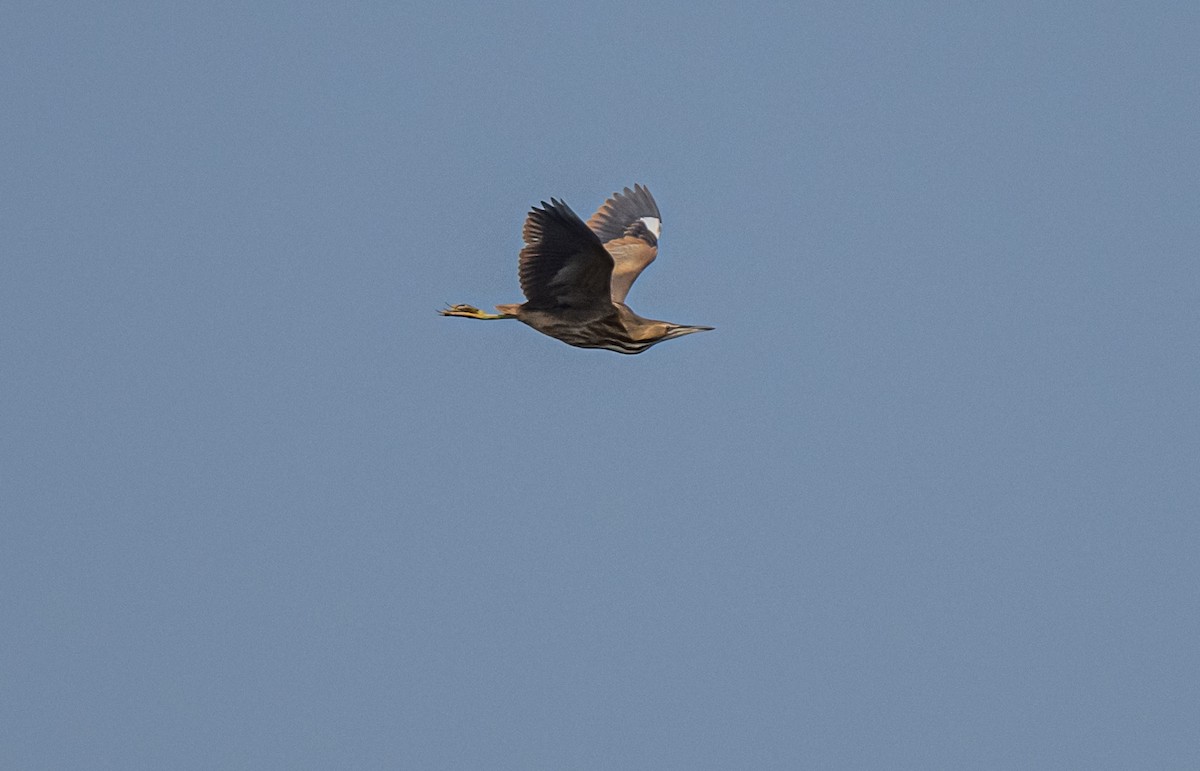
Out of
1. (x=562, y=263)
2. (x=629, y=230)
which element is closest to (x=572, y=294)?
(x=562, y=263)

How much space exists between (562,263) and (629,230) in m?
3.61

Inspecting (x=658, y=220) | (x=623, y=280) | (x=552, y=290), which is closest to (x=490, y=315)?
(x=552, y=290)

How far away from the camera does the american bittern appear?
13570 mm

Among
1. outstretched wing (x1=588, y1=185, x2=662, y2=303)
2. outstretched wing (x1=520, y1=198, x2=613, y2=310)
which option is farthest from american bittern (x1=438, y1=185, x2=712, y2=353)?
outstretched wing (x1=588, y1=185, x2=662, y2=303)

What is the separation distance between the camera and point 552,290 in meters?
14.2

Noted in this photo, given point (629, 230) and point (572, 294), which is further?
point (629, 230)

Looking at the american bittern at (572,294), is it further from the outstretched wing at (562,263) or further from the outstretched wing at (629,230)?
the outstretched wing at (629,230)

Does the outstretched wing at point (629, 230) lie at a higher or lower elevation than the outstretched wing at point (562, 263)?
higher

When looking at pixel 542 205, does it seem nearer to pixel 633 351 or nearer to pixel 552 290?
Result: pixel 552 290

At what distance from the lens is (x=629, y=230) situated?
17422 millimetres

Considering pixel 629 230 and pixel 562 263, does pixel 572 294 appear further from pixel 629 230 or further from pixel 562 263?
pixel 629 230

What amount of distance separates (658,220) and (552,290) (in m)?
3.60

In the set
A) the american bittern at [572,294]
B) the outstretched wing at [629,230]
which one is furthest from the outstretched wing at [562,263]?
the outstretched wing at [629,230]

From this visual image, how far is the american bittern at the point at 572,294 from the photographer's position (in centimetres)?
1357
